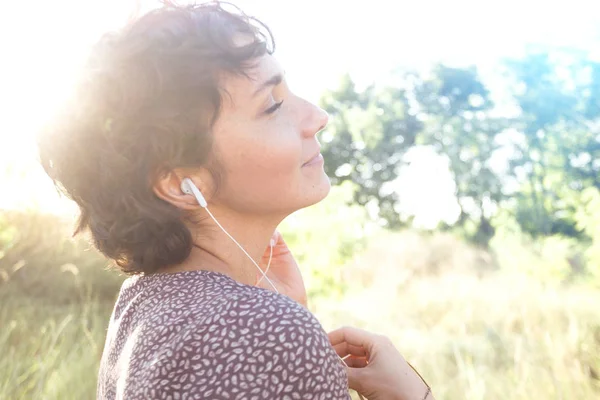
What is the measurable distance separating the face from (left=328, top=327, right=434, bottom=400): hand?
0.34 m

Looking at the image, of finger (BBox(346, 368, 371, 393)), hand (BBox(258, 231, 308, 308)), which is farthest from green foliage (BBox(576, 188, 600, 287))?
finger (BBox(346, 368, 371, 393))

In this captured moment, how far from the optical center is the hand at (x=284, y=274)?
6.12ft

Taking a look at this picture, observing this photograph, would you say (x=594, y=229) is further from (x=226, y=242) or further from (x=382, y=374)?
(x=226, y=242)

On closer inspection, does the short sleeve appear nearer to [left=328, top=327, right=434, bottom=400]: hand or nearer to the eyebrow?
[left=328, top=327, right=434, bottom=400]: hand

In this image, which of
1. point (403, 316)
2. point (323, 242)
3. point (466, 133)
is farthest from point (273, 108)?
point (466, 133)

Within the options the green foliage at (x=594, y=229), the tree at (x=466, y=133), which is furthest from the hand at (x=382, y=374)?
the tree at (x=466, y=133)

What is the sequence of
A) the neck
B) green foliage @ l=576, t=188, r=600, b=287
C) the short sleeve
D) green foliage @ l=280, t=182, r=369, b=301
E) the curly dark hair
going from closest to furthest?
the short sleeve, the curly dark hair, the neck, green foliage @ l=576, t=188, r=600, b=287, green foliage @ l=280, t=182, r=369, b=301

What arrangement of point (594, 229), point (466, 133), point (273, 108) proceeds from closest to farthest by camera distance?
point (273, 108)
point (594, 229)
point (466, 133)

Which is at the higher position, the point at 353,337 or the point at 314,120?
the point at 314,120

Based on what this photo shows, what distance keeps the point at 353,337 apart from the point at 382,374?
110 mm

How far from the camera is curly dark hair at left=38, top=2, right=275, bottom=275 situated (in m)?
1.30

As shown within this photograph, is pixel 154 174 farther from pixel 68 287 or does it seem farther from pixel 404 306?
pixel 68 287

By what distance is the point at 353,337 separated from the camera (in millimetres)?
Result: 1437

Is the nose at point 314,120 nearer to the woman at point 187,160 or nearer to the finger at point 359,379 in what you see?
the woman at point 187,160
